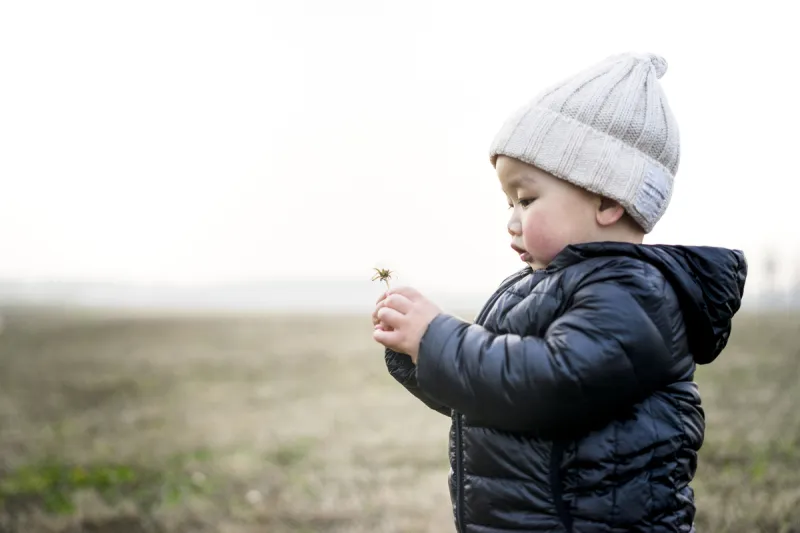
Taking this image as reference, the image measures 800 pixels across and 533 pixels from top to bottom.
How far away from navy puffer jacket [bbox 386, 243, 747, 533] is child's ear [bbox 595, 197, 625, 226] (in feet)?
0.30

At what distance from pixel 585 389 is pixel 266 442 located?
13.3 feet

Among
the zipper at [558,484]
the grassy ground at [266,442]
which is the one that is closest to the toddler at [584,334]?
the zipper at [558,484]

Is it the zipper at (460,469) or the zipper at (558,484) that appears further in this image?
the zipper at (460,469)

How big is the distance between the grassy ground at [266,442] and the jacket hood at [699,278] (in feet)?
5.79

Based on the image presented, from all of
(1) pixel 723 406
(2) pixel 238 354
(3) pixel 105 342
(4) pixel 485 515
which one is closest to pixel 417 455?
(1) pixel 723 406

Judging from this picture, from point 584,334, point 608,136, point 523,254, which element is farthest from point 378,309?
point 608,136

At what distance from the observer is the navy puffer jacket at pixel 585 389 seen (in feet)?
4.59

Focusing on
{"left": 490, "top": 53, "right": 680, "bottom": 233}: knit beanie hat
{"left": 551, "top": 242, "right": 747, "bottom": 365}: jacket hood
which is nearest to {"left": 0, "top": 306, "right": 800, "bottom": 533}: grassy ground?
{"left": 551, "top": 242, "right": 747, "bottom": 365}: jacket hood

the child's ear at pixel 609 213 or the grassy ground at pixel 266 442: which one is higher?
the child's ear at pixel 609 213

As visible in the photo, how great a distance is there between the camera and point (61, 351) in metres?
9.00

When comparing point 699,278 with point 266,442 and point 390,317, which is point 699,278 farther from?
point 266,442

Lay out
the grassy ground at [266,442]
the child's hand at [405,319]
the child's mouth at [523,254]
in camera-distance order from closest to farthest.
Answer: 1. the child's hand at [405,319]
2. the child's mouth at [523,254]
3. the grassy ground at [266,442]

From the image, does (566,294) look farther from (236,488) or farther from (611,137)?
(236,488)

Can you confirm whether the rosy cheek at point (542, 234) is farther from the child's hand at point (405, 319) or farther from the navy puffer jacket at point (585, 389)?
the child's hand at point (405, 319)
